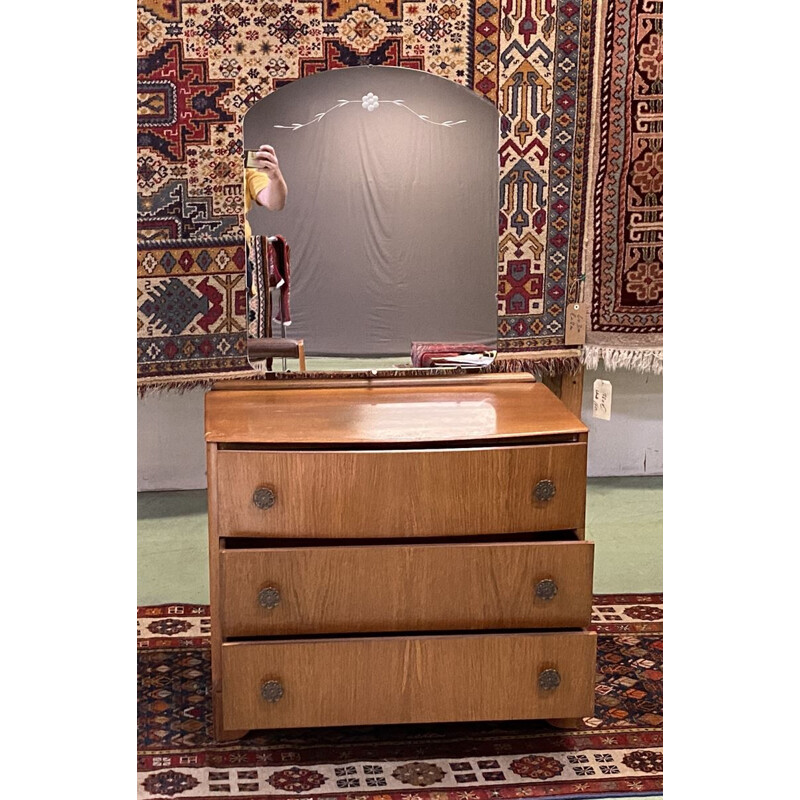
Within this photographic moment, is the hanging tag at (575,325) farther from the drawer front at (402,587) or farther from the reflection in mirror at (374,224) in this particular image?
the drawer front at (402,587)

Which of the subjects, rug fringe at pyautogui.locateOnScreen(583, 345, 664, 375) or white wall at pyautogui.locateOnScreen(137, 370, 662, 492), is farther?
white wall at pyautogui.locateOnScreen(137, 370, 662, 492)

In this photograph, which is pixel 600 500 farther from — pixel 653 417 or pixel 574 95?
pixel 574 95

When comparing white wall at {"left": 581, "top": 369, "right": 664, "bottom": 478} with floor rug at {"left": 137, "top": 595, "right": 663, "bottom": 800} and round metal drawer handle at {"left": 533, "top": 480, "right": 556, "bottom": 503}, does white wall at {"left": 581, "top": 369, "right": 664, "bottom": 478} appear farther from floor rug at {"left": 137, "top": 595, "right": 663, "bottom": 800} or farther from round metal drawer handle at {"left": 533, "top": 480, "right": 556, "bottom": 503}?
round metal drawer handle at {"left": 533, "top": 480, "right": 556, "bottom": 503}

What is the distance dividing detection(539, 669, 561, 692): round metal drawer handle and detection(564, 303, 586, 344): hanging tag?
829 millimetres

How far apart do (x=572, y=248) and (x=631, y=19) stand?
1.65ft

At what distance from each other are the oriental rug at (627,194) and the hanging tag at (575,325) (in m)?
0.02

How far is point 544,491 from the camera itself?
185 cm

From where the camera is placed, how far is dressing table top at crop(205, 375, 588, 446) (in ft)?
6.05

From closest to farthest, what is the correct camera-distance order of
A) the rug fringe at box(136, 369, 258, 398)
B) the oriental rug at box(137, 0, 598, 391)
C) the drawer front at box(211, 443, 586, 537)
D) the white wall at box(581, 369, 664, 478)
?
the drawer front at box(211, 443, 586, 537) → the oriental rug at box(137, 0, 598, 391) → the rug fringe at box(136, 369, 258, 398) → the white wall at box(581, 369, 664, 478)

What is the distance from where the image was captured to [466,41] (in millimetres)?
2229

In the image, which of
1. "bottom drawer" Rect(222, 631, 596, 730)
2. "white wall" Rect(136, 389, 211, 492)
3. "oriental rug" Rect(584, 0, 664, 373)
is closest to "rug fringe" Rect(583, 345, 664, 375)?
"oriental rug" Rect(584, 0, 664, 373)

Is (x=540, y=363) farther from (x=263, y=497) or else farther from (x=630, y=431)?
(x=263, y=497)

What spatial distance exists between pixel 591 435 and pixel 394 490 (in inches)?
42.6

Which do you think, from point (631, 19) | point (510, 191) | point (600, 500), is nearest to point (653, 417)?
point (600, 500)
